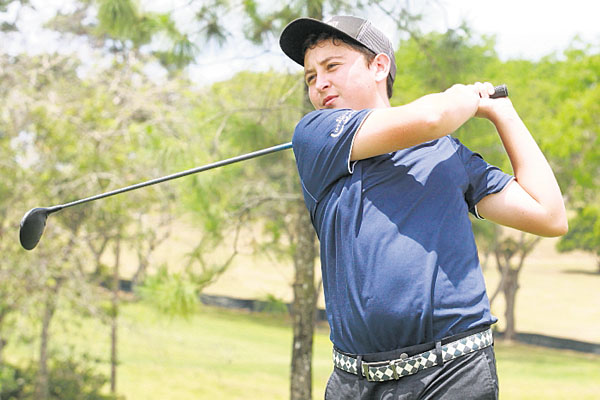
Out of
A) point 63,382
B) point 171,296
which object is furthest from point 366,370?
point 63,382

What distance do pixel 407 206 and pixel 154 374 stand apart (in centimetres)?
1497

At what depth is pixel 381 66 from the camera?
1.37 m

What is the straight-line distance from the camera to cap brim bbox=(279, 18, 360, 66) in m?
1.32

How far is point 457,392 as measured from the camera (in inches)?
45.5

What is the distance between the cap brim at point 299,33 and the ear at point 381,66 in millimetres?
63

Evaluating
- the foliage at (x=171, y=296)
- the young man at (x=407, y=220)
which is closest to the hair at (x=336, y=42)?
the young man at (x=407, y=220)

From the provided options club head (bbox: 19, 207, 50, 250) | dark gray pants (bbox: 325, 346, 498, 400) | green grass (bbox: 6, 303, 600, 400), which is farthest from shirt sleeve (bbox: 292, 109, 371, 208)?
green grass (bbox: 6, 303, 600, 400)

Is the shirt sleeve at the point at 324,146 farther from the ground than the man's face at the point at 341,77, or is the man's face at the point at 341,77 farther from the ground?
the man's face at the point at 341,77

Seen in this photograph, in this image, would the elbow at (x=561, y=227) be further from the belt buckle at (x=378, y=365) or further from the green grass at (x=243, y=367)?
the green grass at (x=243, y=367)

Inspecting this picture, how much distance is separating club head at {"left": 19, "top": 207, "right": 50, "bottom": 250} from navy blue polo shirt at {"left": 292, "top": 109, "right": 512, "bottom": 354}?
1.04 meters

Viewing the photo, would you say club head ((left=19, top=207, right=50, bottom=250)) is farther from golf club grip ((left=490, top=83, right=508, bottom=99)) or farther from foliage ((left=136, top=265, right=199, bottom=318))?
foliage ((left=136, top=265, right=199, bottom=318))

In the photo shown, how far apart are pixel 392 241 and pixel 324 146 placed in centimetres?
22

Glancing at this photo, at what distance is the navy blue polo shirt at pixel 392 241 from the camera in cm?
113

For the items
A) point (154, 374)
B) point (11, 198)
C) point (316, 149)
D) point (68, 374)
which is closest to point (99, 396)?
point (68, 374)
